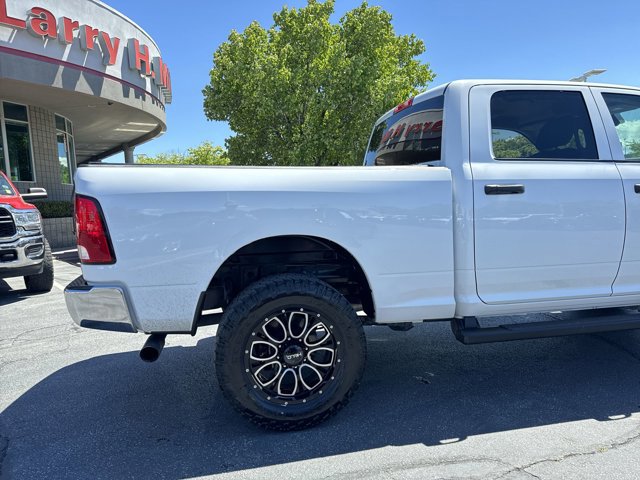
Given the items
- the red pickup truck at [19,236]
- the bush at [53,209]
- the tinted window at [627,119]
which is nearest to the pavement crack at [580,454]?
the tinted window at [627,119]

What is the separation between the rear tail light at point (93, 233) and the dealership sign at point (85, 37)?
11.8 metres

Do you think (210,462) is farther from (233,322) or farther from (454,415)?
(454,415)

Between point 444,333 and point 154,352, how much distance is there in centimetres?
299

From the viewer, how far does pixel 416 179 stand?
2773 mm

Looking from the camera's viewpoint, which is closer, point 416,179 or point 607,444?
point 607,444

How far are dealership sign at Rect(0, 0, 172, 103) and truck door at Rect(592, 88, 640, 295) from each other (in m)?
13.2

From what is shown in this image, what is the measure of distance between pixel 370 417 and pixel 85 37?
45.1 feet

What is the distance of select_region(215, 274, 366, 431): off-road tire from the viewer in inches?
103

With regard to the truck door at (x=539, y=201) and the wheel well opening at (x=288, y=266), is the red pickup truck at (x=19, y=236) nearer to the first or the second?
the wheel well opening at (x=288, y=266)

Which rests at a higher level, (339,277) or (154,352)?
(339,277)

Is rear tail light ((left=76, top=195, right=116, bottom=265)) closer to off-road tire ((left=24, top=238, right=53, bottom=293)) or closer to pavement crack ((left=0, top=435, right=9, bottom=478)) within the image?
pavement crack ((left=0, top=435, right=9, bottom=478))

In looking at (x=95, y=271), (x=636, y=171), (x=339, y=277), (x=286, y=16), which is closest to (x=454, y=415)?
(x=339, y=277)

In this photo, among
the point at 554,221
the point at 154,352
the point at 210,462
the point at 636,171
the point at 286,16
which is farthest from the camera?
the point at 286,16

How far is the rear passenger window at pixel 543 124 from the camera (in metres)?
3.13
